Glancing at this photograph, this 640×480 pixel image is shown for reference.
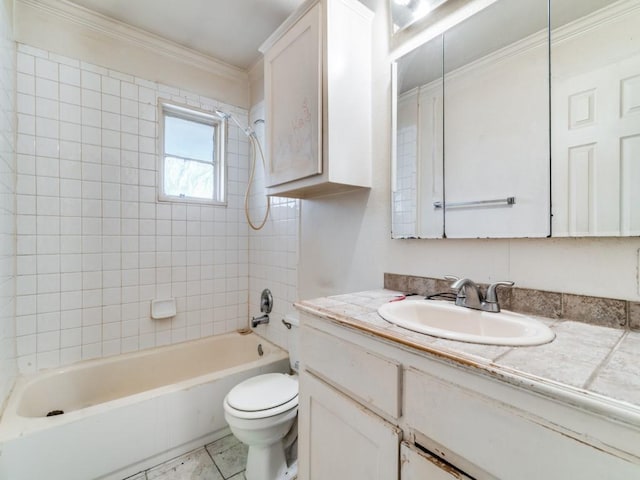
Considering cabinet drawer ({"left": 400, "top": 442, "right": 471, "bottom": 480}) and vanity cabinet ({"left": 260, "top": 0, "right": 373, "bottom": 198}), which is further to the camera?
vanity cabinet ({"left": 260, "top": 0, "right": 373, "bottom": 198})

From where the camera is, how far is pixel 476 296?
910 mm

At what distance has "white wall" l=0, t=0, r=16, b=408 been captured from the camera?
1.38 meters

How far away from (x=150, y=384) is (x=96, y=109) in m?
1.89

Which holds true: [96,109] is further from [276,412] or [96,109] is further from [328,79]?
[276,412]

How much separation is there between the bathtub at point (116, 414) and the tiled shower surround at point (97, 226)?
0.13m

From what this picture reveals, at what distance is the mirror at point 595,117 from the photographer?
0.75m

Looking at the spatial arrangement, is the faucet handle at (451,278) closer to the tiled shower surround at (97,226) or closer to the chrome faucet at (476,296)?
the chrome faucet at (476,296)

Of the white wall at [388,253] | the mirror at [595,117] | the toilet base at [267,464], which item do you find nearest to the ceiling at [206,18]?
the white wall at [388,253]

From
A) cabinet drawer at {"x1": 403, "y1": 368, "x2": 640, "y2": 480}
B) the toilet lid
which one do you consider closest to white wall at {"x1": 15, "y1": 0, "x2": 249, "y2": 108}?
the toilet lid

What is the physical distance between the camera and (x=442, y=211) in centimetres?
113

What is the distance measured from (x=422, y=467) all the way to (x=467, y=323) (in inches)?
17.5

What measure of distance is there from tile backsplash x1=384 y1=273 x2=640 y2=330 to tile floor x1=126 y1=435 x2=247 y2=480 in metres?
1.50

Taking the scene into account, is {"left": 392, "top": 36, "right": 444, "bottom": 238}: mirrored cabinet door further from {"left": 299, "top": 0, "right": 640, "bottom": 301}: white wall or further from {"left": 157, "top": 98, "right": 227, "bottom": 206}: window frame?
{"left": 157, "top": 98, "right": 227, "bottom": 206}: window frame

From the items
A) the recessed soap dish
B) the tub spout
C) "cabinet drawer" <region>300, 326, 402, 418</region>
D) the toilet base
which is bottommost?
the toilet base
